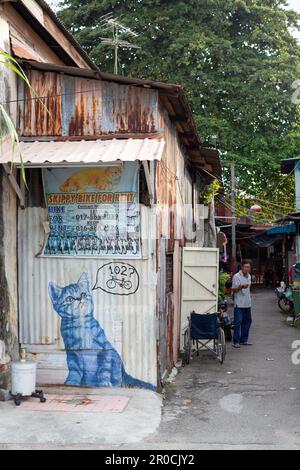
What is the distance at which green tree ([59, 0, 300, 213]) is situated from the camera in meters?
22.2

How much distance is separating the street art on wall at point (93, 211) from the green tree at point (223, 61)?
48.2 ft

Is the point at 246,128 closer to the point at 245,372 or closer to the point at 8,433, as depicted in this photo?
the point at 245,372

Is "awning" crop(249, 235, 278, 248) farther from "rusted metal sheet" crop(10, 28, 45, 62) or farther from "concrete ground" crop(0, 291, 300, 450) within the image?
"rusted metal sheet" crop(10, 28, 45, 62)

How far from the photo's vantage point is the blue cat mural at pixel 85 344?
8.12m

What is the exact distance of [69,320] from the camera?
27.1 feet

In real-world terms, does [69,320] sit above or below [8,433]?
above

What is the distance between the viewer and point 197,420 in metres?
7.07

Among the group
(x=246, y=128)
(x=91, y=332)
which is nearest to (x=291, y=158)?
(x=246, y=128)

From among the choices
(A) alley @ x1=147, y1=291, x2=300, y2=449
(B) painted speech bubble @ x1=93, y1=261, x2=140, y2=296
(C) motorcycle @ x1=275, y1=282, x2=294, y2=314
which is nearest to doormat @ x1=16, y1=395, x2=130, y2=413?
(A) alley @ x1=147, y1=291, x2=300, y2=449

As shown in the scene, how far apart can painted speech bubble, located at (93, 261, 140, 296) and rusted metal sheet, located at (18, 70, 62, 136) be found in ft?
7.16

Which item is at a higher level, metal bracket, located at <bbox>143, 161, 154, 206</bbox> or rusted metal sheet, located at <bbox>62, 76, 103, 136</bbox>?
rusted metal sheet, located at <bbox>62, 76, 103, 136</bbox>

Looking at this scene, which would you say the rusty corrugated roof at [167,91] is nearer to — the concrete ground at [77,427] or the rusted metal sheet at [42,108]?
the rusted metal sheet at [42,108]

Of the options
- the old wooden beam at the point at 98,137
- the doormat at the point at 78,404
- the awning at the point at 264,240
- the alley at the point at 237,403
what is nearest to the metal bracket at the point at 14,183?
the old wooden beam at the point at 98,137
